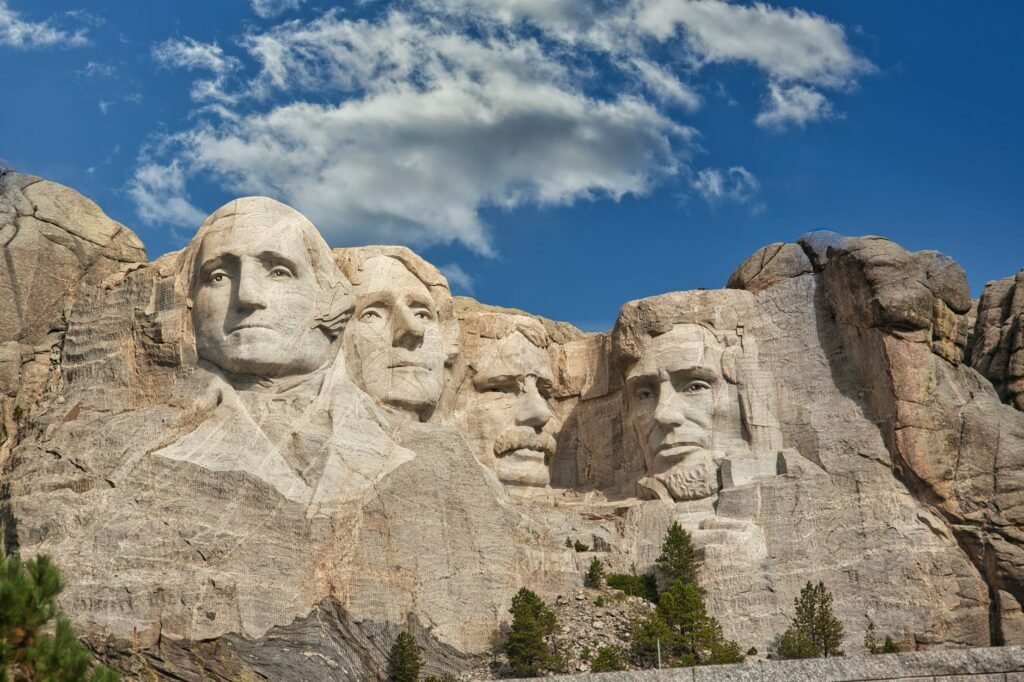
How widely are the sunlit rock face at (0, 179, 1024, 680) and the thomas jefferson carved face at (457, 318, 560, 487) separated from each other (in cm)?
4

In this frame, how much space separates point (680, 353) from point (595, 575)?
12.6 ft

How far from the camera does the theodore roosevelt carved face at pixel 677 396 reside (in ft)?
89.8

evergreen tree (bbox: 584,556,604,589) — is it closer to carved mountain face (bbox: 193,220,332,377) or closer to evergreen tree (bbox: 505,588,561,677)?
Answer: evergreen tree (bbox: 505,588,561,677)

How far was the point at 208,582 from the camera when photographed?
22797mm

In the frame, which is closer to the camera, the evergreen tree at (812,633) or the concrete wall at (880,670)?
the concrete wall at (880,670)

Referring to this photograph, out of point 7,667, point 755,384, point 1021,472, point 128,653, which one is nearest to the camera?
point 7,667

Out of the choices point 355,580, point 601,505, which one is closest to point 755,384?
point 601,505

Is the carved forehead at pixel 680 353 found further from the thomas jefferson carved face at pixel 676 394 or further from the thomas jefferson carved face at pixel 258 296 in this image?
the thomas jefferson carved face at pixel 258 296

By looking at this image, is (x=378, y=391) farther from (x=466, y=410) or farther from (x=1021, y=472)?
(x=1021, y=472)

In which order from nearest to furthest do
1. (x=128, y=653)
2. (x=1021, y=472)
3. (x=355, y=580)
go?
(x=128, y=653)
(x=355, y=580)
(x=1021, y=472)

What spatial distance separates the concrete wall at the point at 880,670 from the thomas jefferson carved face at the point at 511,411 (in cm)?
786

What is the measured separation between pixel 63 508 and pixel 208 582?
2.08 meters

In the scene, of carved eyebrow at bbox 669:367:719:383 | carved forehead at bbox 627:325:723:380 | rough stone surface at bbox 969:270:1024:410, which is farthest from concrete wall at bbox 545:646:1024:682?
rough stone surface at bbox 969:270:1024:410

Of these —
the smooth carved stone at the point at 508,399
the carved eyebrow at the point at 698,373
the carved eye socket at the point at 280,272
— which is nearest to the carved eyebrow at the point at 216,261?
the carved eye socket at the point at 280,272
